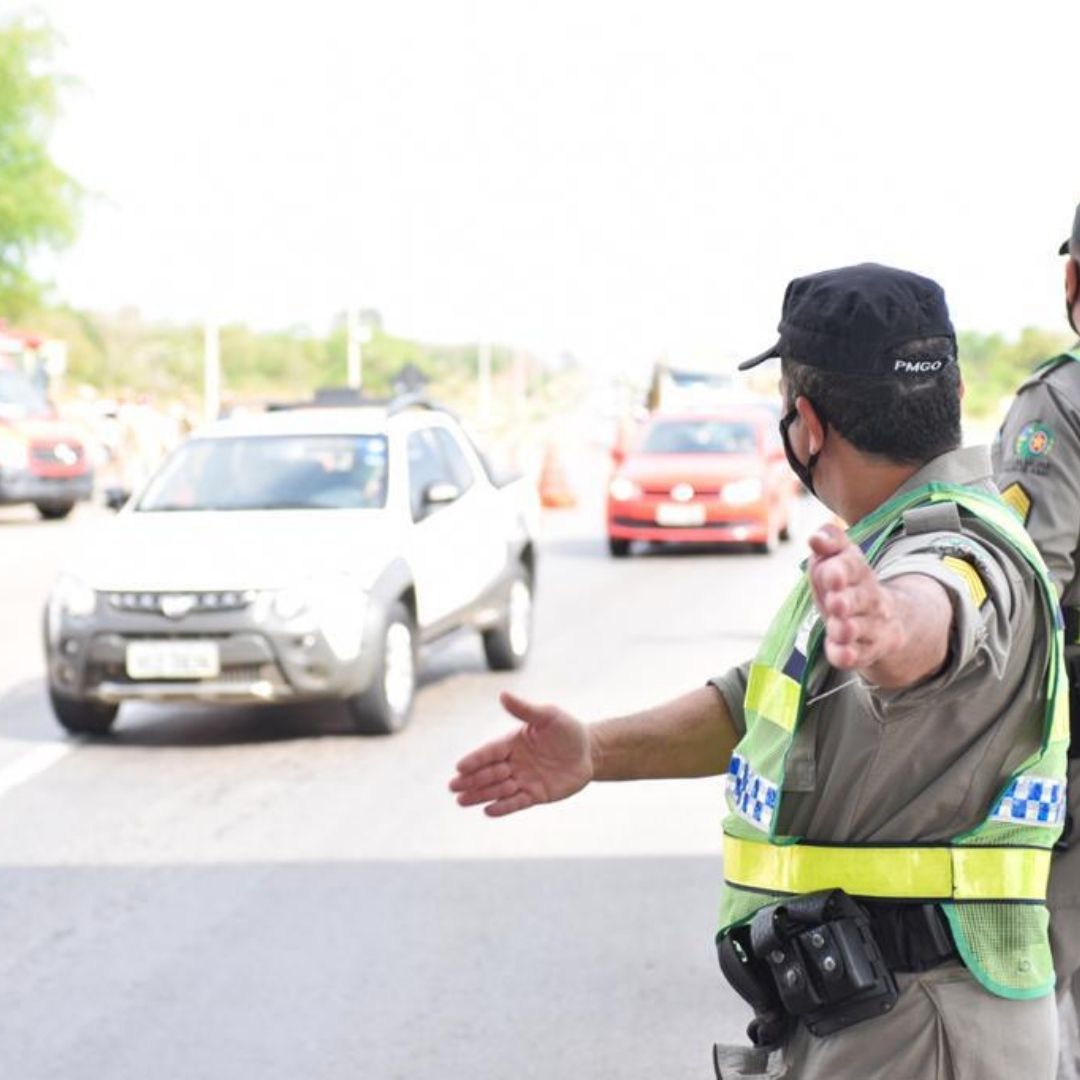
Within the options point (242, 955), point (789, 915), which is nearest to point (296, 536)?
point (242, 955)

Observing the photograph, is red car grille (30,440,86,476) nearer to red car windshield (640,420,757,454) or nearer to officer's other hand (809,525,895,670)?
red car windshield (640,420,757,454)

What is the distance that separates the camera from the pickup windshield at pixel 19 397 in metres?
29.1

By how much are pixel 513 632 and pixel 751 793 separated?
381 inches

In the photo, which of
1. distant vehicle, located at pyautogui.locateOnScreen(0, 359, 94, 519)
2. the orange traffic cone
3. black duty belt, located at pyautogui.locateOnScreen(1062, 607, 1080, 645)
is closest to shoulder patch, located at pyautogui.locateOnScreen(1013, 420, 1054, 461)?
black duty belt, located at pyautogui.locateOnScreen(1062, 607, 1080, 645)

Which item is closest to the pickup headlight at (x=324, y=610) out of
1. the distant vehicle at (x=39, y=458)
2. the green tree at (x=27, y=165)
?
the distant vehicle at (x=39, y=458)

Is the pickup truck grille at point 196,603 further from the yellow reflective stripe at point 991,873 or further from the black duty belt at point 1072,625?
the yellow reflective stripe at point 991,873

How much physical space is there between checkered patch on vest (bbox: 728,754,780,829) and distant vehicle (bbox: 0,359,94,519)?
85.5 feet

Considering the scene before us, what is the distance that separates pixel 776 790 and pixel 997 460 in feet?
→ 4.54

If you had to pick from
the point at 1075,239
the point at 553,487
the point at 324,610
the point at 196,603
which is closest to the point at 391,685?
the point at 324,610

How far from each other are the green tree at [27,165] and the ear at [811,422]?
5522 centimetres

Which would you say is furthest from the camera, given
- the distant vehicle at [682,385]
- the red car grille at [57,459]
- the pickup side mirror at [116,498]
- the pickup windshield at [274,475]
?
the distant vehicle at [682,385]

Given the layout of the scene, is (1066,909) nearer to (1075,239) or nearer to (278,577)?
Answer: (1075,239)

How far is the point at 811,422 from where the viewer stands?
258cm

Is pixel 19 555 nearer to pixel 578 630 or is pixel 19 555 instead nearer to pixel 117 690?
pixel 578 630
